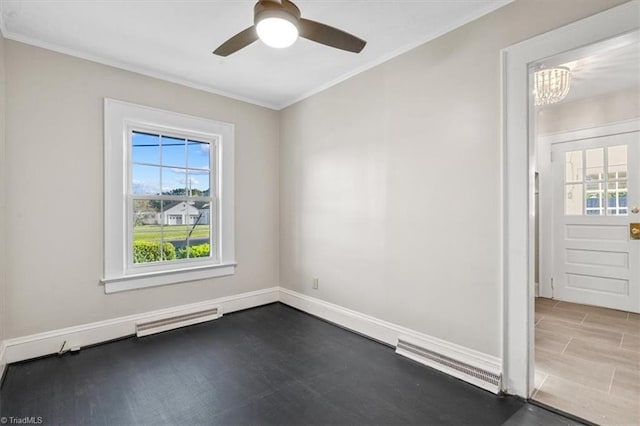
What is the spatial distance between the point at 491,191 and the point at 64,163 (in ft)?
11.4

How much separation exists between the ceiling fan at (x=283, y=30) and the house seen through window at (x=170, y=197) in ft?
5.62

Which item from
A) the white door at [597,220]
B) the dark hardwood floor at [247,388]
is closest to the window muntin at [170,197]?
the dark hardwood floor at [247,388]

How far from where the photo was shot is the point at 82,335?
273 cm

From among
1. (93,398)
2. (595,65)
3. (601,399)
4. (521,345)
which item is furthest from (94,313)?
(595,65)

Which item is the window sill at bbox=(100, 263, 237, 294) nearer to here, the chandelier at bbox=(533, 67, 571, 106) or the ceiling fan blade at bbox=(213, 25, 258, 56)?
the ceiling fan blade at bbox=(213, 25, 258, 56)

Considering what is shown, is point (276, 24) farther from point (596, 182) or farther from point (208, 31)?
point (596, 182)

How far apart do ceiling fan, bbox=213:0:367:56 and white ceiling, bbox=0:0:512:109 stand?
0.40 meters

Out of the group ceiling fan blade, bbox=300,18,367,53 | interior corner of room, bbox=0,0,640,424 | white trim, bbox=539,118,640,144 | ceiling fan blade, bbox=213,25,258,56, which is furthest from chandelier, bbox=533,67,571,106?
ceiling fan blade, bbox=213,25,258,56

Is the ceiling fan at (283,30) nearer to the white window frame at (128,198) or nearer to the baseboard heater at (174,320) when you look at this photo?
the white window frame at (128,198)

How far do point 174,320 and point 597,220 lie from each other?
519 centimetres

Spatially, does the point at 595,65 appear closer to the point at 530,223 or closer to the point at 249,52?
the point at 530,223

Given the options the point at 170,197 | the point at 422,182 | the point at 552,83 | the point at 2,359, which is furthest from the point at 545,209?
the point at 2,359

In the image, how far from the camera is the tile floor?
6.15 feet

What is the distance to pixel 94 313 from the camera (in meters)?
2.82
